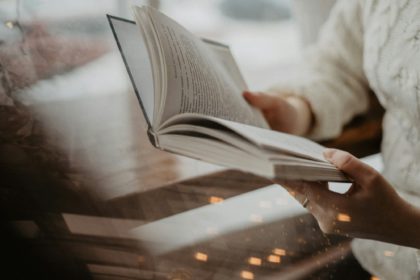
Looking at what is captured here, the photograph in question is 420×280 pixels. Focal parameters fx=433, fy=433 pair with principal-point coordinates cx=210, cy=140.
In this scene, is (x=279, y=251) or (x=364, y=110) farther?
(x=364, y=110)

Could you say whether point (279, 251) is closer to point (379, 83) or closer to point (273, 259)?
point (273, 259)

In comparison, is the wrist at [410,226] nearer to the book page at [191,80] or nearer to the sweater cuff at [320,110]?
the book page at [191,80]

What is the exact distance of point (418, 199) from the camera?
2.33 feet

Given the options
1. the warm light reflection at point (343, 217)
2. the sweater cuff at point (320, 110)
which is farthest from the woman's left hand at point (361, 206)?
the sweater cuff at point (320, 110)

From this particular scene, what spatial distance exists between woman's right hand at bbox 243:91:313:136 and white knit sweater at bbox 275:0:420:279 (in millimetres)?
21

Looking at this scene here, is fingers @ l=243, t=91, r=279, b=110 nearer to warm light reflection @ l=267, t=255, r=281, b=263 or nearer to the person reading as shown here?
the person reading

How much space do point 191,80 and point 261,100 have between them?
29cm

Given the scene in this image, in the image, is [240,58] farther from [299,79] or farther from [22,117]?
[22,117]

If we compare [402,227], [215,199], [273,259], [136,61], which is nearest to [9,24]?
[136,61]

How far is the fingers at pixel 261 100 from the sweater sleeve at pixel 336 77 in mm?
114

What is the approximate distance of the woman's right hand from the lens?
771 mm

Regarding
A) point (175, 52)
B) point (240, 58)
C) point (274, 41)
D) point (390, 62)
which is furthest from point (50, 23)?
point (274, 41)

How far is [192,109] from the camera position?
474 mm

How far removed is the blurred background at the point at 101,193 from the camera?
1.73 ft
